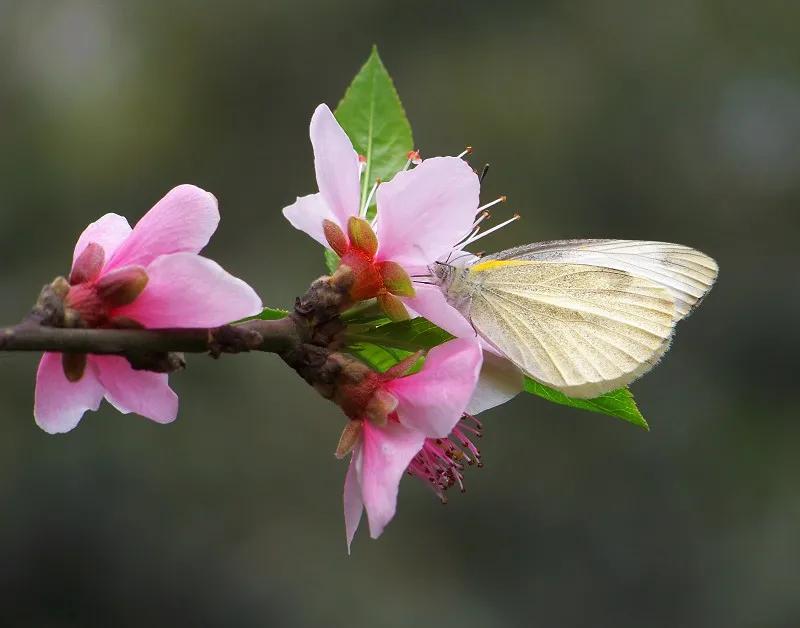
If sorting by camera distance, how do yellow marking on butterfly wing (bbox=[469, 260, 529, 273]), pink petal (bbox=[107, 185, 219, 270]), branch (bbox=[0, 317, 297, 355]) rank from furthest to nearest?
yellow marking on butterfly wing (bbox=[469, 260, 529, 273]), pink petal (bbox=[107, 185, 219, 270]), branch (bbox=[0, 317, 297, 355])

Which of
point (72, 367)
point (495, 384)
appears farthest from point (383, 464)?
point (72, 367)

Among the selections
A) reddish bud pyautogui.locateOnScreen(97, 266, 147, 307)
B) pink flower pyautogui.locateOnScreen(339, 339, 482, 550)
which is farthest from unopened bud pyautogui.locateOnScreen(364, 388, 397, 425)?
reddish bud pyautogui.locateOnScreen(97, 266, 147, 307)

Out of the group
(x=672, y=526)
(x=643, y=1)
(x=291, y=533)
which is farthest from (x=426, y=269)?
(x=643, y=1)

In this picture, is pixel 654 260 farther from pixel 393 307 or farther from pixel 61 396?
pixel 61 396

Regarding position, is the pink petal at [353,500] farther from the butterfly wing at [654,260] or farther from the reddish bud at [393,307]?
the butterfly wing at [654,260]

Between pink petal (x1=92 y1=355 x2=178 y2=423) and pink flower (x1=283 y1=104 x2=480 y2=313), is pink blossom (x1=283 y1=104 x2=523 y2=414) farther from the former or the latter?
pink petal (x1=92 y1=355 x2=178 y2=423)

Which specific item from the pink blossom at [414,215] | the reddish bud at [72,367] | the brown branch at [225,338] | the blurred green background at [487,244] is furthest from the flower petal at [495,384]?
the blurred green background at [487,244]

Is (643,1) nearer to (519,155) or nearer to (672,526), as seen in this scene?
(519,155)
